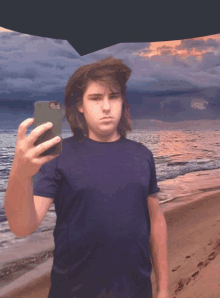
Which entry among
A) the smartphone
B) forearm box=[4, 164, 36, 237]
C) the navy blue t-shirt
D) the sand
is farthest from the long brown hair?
the sand

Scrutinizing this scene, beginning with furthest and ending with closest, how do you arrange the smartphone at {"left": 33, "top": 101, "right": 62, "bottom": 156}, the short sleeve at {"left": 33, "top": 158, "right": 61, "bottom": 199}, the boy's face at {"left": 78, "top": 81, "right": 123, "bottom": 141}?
the boy's face at {"left": 78, "top": 81, "right": 123, "bottom": 141}
the short sleeve at {"left": 33, "top": 158, "right": 61, "bottom": 199}
the smartphone at {"left": 33, "top": 101, "right": 62, "bottom": 156}

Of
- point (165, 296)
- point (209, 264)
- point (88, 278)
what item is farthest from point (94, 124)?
point (209, 264)

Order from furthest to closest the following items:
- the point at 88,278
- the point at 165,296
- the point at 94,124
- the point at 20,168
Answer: the point at 165,296
the point at 94,124
the point at 88,278
the point at 20,168

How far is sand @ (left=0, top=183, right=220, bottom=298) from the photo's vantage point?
3079 millimetres

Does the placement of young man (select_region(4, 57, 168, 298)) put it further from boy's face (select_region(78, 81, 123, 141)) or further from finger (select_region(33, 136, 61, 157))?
finger (select_region(33, 136, 61, 157))

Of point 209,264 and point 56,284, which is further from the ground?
point 56,284

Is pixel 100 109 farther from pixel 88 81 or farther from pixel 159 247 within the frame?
pixel 159 247

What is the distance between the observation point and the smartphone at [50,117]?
3.71ft

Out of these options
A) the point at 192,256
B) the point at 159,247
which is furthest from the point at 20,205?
the point at 192,256

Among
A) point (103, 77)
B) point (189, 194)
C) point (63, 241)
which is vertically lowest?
point (189, 194)

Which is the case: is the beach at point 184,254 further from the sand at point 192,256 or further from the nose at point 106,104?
the nose at point 106,104

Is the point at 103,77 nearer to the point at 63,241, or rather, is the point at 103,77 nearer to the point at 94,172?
the point at 94,172

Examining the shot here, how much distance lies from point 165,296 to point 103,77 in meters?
1.27

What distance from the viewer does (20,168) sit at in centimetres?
105
